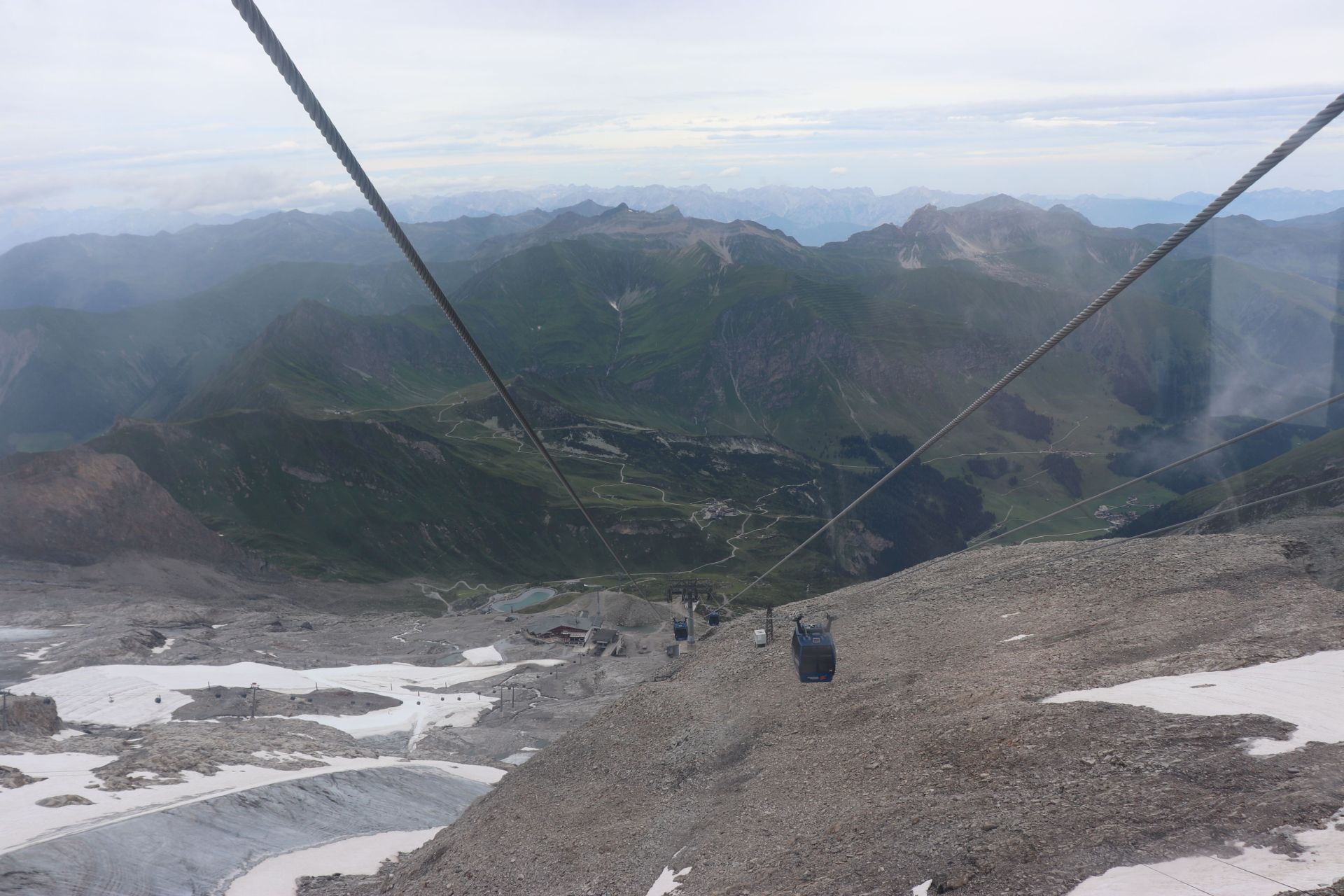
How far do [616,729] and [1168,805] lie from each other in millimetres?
22216

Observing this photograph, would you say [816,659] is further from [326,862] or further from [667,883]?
[326,862]

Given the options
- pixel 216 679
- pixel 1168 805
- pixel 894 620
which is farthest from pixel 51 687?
pixel 1168 805

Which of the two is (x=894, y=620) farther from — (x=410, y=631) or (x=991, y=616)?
(x=410, y=631)

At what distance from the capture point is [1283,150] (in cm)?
895

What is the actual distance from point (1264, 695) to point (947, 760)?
780cm

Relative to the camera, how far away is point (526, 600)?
137875mm

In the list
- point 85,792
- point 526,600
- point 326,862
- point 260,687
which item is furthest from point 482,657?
point 326,862

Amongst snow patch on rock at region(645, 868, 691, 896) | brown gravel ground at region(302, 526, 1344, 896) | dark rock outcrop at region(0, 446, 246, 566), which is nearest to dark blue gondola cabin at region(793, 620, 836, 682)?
brown gravel ground at region(302, 526, 1344, 896)

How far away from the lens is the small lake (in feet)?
437

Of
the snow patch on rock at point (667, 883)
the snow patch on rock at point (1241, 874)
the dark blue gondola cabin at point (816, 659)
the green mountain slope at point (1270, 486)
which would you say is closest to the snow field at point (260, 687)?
the dark blue gondola cabin at point (816, 659)

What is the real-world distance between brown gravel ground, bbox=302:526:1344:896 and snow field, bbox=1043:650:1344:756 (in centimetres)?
49

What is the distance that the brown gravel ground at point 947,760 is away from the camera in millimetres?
17047

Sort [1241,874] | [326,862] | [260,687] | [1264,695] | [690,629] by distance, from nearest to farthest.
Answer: [1241,874] → [1264,695] → [326,862] → [690,629] → [260,687]

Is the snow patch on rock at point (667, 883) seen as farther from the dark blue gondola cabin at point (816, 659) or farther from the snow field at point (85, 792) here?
the snow field at point (85, 792)
